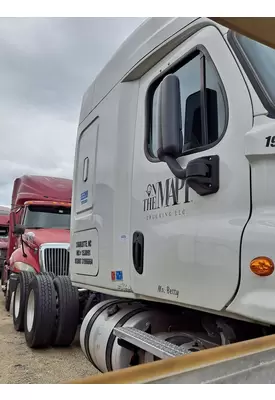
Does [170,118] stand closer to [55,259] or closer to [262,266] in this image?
[262,266]

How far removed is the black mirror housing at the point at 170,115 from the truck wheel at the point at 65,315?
10.3 ft

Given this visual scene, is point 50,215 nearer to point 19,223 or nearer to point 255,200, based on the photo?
point 19,223

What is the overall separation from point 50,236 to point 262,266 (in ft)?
21.6

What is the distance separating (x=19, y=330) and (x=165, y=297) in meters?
4.14

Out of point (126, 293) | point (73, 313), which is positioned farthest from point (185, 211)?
point (73, 313)

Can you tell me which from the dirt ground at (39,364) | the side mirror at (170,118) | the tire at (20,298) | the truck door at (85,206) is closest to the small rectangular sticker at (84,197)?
the truck door at (85,206)

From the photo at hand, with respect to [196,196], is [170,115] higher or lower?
higher

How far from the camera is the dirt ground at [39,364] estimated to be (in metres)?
4.13

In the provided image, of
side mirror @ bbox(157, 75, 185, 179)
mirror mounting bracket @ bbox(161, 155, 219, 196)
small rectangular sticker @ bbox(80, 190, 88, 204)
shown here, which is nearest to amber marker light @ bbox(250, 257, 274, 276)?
mirror mounting bracket @ bbox(161, 155, 219, 196)

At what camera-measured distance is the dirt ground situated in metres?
4.13

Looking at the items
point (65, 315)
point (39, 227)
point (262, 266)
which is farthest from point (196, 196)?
point (39, 227)

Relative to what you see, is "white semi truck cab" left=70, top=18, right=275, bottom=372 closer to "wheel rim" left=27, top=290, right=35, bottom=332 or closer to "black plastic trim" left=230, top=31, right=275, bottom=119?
"black plastic trim" left=230, top=31, right=275, bottom=119

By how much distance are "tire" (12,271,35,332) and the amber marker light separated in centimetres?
437

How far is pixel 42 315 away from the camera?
483 cm
